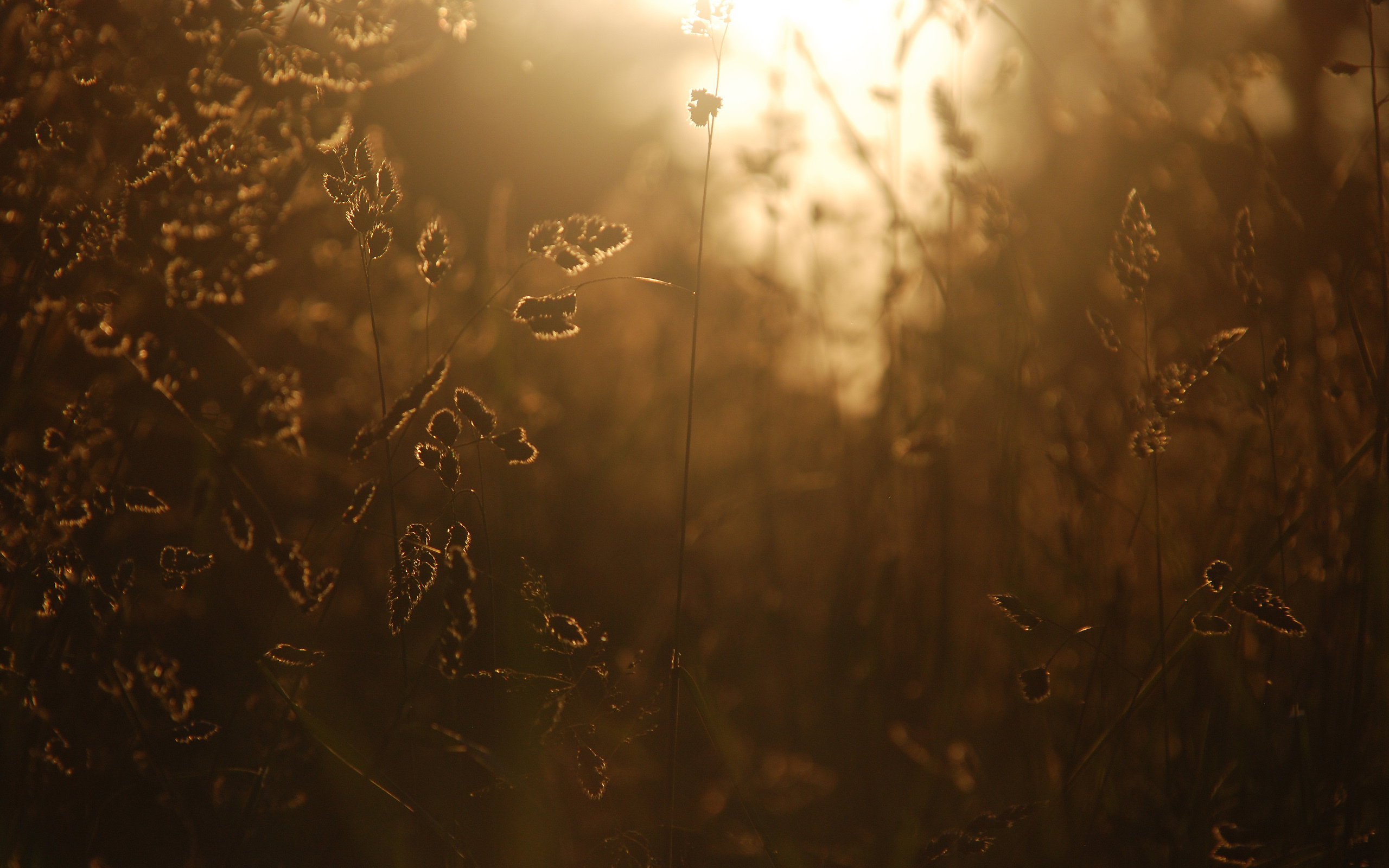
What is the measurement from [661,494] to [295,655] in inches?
57.5

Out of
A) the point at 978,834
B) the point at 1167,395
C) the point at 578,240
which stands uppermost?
the point at 578,240

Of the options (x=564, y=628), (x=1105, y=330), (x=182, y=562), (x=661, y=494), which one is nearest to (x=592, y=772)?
(x=564, y=628)

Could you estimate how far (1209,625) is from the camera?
0.86 meters

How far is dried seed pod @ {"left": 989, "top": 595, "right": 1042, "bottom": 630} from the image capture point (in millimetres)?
878

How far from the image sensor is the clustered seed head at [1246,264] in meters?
0.94

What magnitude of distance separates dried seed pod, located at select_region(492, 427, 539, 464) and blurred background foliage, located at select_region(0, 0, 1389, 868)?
107mm

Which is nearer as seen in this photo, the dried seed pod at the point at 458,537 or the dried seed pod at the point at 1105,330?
the dried seed pod at the point at 458,537

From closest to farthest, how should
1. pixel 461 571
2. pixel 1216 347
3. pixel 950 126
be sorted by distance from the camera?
pixel 461 571 → pixel 1216 347 → pixel 950 126

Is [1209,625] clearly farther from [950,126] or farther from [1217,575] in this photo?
[950,126]

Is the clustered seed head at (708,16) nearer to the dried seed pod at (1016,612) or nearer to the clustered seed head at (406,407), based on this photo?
the clustered seed head at (406,407)

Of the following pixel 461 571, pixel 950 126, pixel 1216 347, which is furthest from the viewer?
pixel 950 126

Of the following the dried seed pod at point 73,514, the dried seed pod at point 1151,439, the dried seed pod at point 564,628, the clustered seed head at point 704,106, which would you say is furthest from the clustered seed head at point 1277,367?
the dried seed pod at point 73,514

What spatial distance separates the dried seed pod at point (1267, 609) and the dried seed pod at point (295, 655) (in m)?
0.90

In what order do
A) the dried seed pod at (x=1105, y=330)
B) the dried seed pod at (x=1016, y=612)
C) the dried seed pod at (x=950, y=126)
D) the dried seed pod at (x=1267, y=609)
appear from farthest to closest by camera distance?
the dried seed pod at (x=950, y=126) → the dried seed pod at (x=1105, y=330) → the dried seed pod at (x=1016, y=612) → the dried seed pod at (x=1267, y=609)
